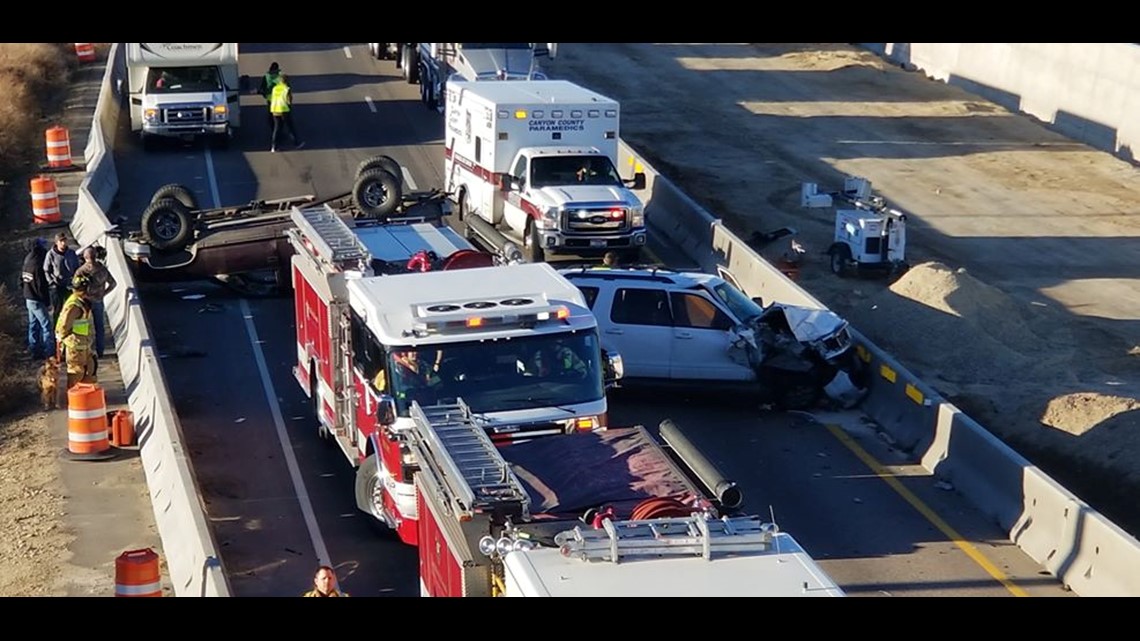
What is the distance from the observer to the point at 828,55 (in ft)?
167

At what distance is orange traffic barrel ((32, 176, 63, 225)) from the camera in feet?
93.5

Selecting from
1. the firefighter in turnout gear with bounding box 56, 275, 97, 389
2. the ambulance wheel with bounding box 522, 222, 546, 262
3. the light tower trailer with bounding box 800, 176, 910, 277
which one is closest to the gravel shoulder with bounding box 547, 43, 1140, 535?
the light tower trailer with bounding box 800, 176, 910, 277

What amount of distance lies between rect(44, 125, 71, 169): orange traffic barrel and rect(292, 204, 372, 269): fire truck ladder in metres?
15.4

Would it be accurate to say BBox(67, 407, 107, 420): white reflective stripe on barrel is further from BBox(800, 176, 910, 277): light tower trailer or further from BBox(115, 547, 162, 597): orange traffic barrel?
BBox(800, 176, 910, 277): light tower trailer

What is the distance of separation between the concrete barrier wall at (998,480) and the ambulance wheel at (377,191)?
5566 mm

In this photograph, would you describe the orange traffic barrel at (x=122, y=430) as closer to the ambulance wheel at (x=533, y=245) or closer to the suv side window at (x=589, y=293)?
the suv side window at (x=589, y=293)

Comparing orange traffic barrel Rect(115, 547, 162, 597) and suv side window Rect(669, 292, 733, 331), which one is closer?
orange traffic barrel Rect(115, 547, 162, 597)

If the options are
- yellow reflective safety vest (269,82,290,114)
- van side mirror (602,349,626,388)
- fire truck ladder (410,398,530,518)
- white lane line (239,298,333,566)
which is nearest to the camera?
fire truck ladder (410,398,530,518)

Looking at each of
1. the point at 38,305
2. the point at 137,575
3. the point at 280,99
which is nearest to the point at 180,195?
the point at 38,305

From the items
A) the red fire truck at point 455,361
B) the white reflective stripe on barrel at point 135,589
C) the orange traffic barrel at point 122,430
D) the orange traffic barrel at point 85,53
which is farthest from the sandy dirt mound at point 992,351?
the orange traffic barrel at point 85,53

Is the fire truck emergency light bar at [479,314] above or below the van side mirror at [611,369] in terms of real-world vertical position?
above

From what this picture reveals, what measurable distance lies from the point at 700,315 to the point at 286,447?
17.1ft

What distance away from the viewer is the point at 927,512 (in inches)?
661

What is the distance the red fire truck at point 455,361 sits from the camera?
1435 centimetres
